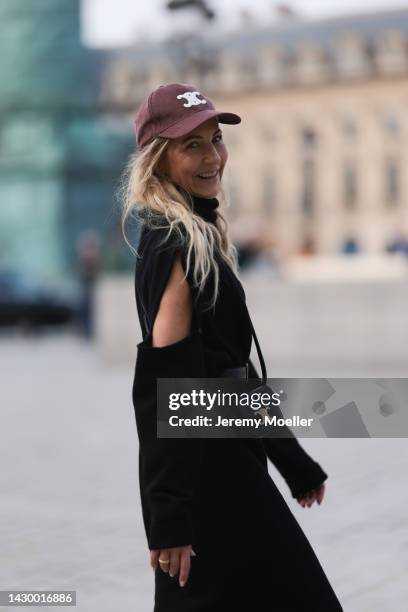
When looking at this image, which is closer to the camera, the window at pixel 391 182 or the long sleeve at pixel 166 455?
the long sleeve at pixel 166 455

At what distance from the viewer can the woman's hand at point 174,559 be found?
90.9 inches

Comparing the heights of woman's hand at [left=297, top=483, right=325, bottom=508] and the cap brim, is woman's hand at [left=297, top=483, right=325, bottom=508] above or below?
below

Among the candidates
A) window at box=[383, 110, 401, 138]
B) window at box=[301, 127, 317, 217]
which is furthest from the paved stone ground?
window at box=[301, 127, 317, 217]

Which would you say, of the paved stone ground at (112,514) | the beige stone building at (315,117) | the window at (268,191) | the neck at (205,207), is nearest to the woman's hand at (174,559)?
the neck at (205,207)

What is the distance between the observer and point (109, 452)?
706 cm

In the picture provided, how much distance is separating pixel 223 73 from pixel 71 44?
152 ft

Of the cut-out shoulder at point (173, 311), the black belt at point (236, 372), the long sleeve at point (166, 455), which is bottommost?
the long sleeve at point (166, 455)

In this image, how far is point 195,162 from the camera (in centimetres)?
253

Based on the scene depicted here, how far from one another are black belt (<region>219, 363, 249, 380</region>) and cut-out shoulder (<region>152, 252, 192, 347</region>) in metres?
0.16

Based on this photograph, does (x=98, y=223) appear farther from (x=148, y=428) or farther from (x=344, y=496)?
(x=148, y=428)

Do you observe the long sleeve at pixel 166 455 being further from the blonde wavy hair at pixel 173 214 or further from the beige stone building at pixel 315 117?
the beige stone building at pixel 315 117

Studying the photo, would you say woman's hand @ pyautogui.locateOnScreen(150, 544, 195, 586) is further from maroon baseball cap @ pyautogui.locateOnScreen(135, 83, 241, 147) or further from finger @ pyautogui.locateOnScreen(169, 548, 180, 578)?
maroon baseball cap @ pyautogui.locateOnScreen(135, 83, 241, 147)

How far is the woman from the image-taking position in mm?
2334

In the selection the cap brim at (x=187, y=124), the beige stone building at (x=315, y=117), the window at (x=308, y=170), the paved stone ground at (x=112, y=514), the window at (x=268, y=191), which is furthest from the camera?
the window at (x=268, y=191)
